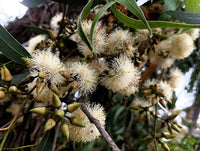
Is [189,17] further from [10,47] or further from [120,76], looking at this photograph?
[10,47]

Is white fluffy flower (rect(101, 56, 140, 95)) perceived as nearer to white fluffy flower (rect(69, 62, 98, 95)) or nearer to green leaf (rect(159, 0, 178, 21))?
white fluffy flower (rect(69, 62, 98, 95))

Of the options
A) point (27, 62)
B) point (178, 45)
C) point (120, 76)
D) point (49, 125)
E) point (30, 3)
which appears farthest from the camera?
point (178, 45)

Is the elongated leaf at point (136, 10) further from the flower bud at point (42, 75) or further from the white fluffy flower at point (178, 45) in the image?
the white fluffy flower at point (178, 45)

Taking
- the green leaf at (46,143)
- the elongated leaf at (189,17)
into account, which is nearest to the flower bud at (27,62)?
the green leaf at (46,143)

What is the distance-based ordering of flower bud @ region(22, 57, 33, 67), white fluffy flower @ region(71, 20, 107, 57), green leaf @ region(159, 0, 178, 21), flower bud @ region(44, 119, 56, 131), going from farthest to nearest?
green leaf @ region(159, 0, 178, 21)
white fluffy flower @ region(71, 20, 107, 57)
flower bud @ region(22, 57, 33, 67)
flower bud @ region(44, 119, 56, 131)

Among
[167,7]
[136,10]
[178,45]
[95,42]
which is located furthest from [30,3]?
[178,45]

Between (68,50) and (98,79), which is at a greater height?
(68,50)

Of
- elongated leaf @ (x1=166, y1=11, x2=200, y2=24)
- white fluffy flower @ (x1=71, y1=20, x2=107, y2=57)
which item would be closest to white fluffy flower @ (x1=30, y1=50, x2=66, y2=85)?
white fluffy flower @ (x1=71, y1=20, x2=107, y2=57)

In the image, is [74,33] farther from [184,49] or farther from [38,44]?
[184,49]

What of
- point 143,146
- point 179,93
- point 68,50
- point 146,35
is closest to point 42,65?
point 68,50
